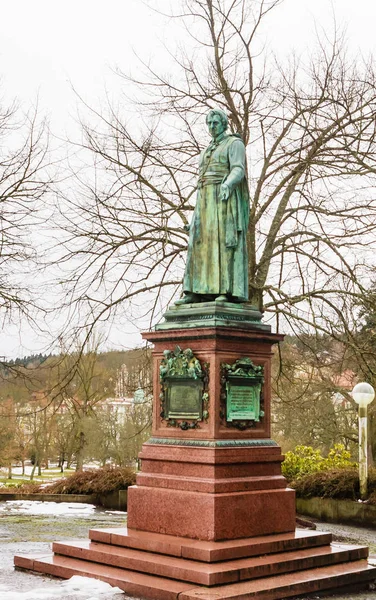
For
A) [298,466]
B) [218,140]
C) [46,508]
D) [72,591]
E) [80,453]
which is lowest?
[72,591]

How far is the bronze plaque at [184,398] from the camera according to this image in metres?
8.57

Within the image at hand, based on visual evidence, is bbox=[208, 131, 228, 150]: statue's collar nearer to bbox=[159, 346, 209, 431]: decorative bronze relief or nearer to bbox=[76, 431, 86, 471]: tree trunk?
bbox=[159, 346, 209, 431]: decorative bronze relief

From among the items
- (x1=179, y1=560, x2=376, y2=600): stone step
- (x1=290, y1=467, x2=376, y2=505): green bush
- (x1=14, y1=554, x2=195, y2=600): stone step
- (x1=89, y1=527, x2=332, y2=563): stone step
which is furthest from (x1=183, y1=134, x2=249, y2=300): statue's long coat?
(x1=290, y1=467, x2=376, y2=505): green bush

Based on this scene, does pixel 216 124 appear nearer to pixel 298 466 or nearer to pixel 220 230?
pixel 220 230

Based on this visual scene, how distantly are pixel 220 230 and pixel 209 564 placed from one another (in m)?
3.57

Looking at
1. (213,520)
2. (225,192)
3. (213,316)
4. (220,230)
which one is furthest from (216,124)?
(213,520)

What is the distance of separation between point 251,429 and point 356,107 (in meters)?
7.14

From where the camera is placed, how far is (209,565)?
7422 millimetres

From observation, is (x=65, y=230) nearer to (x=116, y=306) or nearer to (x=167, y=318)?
(x=116, y=306)

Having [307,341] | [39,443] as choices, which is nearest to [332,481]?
[307,341]

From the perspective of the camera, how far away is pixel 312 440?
28.8 meters

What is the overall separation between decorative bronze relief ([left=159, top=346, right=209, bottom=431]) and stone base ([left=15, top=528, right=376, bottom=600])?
122 centimetres

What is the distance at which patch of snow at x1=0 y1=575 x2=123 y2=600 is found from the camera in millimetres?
7031

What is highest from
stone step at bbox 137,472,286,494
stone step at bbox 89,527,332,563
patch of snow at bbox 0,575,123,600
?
stone step at bbox 137,472,286,494
